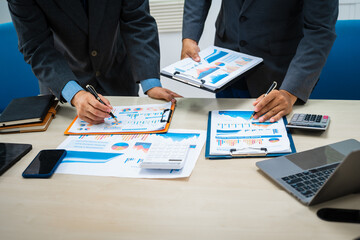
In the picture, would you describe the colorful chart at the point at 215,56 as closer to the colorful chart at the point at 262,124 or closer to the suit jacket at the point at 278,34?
the suit jacket at the point at 278,34

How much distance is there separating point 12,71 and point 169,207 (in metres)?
1.52

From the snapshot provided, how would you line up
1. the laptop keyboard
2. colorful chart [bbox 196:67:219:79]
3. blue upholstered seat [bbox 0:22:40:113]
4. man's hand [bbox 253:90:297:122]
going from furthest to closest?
blue upholstered seat [bbox 0:22:40:113]
colorful chart [bbox 196:67:219:79]
man's hand [bbox 253:90:297:122]
the laptop keyboard

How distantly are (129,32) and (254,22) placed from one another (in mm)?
574

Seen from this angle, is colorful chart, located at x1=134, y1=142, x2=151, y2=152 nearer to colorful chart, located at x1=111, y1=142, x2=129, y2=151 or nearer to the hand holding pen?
colorful chart, located at x1=111, y1=142, x2=129, y2=151

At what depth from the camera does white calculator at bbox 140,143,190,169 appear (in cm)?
100

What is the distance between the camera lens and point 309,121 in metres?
1.18

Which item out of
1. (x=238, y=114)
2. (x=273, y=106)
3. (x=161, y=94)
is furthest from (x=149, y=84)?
(x=273, y=106)

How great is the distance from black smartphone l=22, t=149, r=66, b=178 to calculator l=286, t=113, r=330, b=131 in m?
0.76

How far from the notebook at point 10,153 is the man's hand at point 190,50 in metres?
0.78

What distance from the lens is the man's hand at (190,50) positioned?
5.08 feet

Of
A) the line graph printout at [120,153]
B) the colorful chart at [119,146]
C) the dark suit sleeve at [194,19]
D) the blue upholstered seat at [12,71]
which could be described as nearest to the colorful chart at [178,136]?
the line graph printout at [120,153]

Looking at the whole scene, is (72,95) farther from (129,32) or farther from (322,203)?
(322,203)

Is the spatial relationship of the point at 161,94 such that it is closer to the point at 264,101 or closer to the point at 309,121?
the point at 264,101

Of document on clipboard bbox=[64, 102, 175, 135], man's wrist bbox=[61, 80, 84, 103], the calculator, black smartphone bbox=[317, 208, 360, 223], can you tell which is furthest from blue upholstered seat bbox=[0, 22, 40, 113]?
black smartphone bbox=[317, 208, 360, 223]
